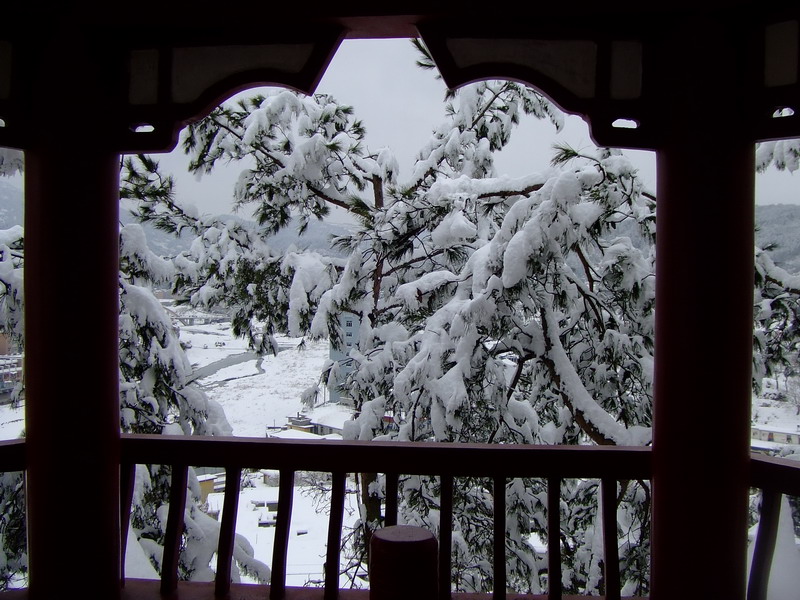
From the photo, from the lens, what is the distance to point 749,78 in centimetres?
181

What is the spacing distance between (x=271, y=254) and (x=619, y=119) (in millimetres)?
4624

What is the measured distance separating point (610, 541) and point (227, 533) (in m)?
1.24

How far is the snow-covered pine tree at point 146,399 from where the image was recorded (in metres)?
3.77

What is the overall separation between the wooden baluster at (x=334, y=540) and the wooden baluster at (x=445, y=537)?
12.8 inches

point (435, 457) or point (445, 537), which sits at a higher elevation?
point (435, 457)

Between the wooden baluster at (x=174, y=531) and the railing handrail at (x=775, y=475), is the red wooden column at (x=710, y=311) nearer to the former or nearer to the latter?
the railing handrail at (x=775, y=475)

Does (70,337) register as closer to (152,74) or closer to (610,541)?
(152,74)

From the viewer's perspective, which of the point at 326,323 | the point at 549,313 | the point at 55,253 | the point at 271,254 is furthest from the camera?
the point at 271,254

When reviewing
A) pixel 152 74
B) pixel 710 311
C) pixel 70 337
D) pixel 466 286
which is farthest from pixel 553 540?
pixel 466 286

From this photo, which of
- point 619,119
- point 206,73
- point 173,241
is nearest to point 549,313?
point 619,119

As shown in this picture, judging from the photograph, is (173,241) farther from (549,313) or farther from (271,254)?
(549,313)

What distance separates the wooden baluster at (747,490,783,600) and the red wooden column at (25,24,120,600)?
6.46 ft

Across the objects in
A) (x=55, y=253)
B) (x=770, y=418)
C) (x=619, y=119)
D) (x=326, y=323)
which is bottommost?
(x=770, y=418)

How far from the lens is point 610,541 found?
200 centimetres
